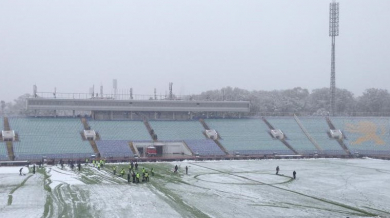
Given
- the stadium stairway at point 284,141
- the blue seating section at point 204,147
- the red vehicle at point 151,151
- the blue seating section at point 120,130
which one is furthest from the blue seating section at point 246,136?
the blue seating section at point 120,130

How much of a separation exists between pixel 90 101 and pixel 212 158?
2011 cm

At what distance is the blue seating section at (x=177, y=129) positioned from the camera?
199 feet

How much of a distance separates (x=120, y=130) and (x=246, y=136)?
685 inches

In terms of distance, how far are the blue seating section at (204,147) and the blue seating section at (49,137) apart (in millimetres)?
13050

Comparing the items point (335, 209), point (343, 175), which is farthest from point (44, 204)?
point (343, 175)

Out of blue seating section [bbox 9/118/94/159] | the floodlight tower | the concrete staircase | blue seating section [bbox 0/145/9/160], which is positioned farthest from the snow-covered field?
the floodlight tower

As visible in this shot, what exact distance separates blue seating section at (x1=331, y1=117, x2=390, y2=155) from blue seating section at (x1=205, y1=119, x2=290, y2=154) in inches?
424

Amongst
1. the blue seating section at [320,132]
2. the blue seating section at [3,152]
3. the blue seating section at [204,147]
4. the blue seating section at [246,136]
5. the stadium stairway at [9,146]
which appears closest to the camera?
the blue seating section at [3,152]

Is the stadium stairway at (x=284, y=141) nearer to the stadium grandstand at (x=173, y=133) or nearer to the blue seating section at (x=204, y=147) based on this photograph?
the stadium grandstand at (x=173, y=133)

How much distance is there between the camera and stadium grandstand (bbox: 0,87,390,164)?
53.1m

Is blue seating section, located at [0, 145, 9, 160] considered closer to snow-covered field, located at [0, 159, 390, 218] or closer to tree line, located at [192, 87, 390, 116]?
snow-covered field, located at [0, 159, 390, 218]

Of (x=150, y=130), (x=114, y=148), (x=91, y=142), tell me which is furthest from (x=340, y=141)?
(x=91, y=142)

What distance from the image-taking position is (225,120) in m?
69.6

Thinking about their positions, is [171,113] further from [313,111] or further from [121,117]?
[313,111]
